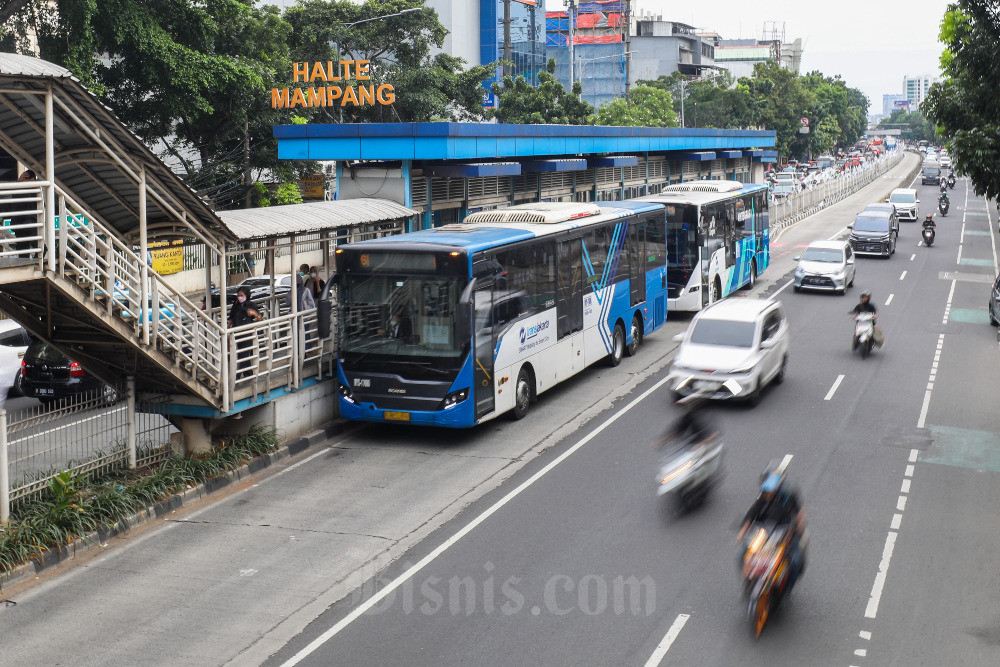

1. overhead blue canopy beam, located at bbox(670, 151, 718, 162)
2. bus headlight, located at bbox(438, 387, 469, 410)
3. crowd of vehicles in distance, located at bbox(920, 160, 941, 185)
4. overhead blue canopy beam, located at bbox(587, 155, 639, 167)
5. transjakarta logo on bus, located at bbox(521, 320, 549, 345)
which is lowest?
bus headlight, located at bbox(438, 387, 469, 410)

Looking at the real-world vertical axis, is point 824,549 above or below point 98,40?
below

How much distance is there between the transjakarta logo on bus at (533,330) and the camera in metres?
17.2

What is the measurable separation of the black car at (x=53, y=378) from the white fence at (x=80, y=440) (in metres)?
5.19

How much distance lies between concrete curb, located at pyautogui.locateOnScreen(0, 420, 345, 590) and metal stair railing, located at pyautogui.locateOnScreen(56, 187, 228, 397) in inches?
46.2

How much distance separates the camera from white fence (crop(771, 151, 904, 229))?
56719mm

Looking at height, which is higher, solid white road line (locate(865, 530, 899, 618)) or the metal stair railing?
the metal stair railing

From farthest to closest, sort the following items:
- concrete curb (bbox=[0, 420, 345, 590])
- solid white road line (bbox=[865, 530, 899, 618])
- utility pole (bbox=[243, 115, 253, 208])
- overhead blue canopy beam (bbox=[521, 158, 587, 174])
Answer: utility pole (bbox=[243, 115, 253, 208]) → overhead blue canopy beam (bbox=[521, 158, 587, 174]) → concrete curb (bbox=[0, 420, 345, 590]) → solid white road line (bbox=[865, 530, 899, 618])

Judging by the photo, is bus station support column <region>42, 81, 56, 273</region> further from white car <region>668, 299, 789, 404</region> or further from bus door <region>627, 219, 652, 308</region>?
bus door <region>627, 219, 652, 308</region>

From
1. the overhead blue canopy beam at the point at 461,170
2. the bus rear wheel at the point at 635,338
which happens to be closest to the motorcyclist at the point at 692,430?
the bus rear wheel at the point at 635,338

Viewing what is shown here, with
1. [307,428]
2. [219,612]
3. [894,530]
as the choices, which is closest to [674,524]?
[894,530]

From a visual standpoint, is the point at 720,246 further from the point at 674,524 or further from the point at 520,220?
the point at 674,524

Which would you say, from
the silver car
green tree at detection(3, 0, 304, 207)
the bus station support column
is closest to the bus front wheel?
the silver car

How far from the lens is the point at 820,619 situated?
9594 millimetres

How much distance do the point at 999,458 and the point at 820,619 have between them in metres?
7.05
